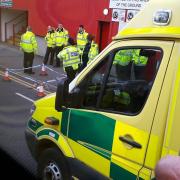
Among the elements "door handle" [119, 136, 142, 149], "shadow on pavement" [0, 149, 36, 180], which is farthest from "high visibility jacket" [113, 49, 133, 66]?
"shadow on pavement" [0, 149, 36, 180]

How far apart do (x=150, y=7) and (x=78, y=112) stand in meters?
1.30

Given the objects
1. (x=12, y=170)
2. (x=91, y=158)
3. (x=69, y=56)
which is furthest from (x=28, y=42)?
(x=91, y=158)

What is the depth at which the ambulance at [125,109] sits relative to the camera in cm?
310

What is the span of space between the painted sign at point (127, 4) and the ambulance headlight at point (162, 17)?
12048 millimetres

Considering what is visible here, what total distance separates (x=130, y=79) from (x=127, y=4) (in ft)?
42.1

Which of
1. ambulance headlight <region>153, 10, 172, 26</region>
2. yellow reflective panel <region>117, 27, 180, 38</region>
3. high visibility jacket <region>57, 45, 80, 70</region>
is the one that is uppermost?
ambulance headlight <region>153, 10, 172, 26</region>

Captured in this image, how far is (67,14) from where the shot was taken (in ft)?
63.4

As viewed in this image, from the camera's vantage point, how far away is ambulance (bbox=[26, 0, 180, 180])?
3100 mm

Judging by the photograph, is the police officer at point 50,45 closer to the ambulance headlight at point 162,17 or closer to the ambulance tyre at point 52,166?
the ambulance tyre at point 52,166

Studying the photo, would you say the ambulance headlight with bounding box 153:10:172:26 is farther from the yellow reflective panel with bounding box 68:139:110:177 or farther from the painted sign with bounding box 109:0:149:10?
the painted sign with bounding box 109:0:149:10

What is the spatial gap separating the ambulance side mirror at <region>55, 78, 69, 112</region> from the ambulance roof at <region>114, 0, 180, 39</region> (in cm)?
72

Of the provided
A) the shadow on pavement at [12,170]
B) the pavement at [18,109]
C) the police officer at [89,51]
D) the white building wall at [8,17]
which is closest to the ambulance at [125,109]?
the shadow on pavement at [12,170]

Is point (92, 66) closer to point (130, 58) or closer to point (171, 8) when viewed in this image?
point (130, 58)

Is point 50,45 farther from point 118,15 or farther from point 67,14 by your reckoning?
point 118,15
